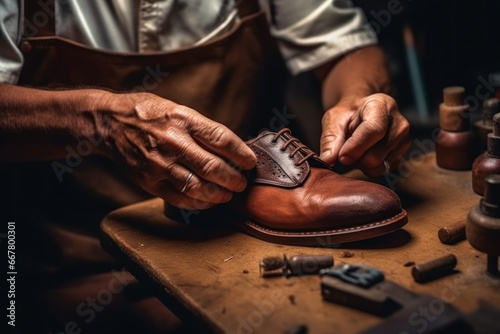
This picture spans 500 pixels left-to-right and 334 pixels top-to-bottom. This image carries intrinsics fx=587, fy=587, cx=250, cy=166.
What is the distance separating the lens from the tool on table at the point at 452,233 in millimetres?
1260

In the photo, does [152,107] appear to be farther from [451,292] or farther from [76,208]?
[451,292]

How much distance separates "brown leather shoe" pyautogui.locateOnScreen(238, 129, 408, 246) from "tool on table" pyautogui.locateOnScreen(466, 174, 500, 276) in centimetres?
20

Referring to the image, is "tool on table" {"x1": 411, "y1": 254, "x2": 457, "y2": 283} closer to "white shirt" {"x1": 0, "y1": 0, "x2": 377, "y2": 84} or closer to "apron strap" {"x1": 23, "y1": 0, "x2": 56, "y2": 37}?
"white shirt" {"x1": 0, "y1": 0, "x2": 377, "y2": 84}

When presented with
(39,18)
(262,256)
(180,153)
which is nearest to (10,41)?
(39,18)

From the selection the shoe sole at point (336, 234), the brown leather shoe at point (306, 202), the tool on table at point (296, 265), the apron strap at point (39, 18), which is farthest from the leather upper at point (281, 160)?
the apron strap at point (39, 18)

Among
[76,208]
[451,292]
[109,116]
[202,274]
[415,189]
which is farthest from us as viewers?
[76,208]

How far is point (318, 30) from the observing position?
2111 millimetres

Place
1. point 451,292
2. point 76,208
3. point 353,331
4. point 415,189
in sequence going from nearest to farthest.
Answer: point 353,331 → point 451,292 → point 415,189 → point 76,208

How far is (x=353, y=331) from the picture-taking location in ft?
3.18

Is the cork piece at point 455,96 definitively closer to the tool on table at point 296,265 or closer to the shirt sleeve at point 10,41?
the tool on table at point 296,265

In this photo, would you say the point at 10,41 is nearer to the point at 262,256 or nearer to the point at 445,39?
the point at 262,256

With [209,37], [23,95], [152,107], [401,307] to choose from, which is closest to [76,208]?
[23,95]

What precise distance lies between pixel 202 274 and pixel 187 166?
26 centimetres

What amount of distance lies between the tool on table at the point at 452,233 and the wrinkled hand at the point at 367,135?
11.8 inches
